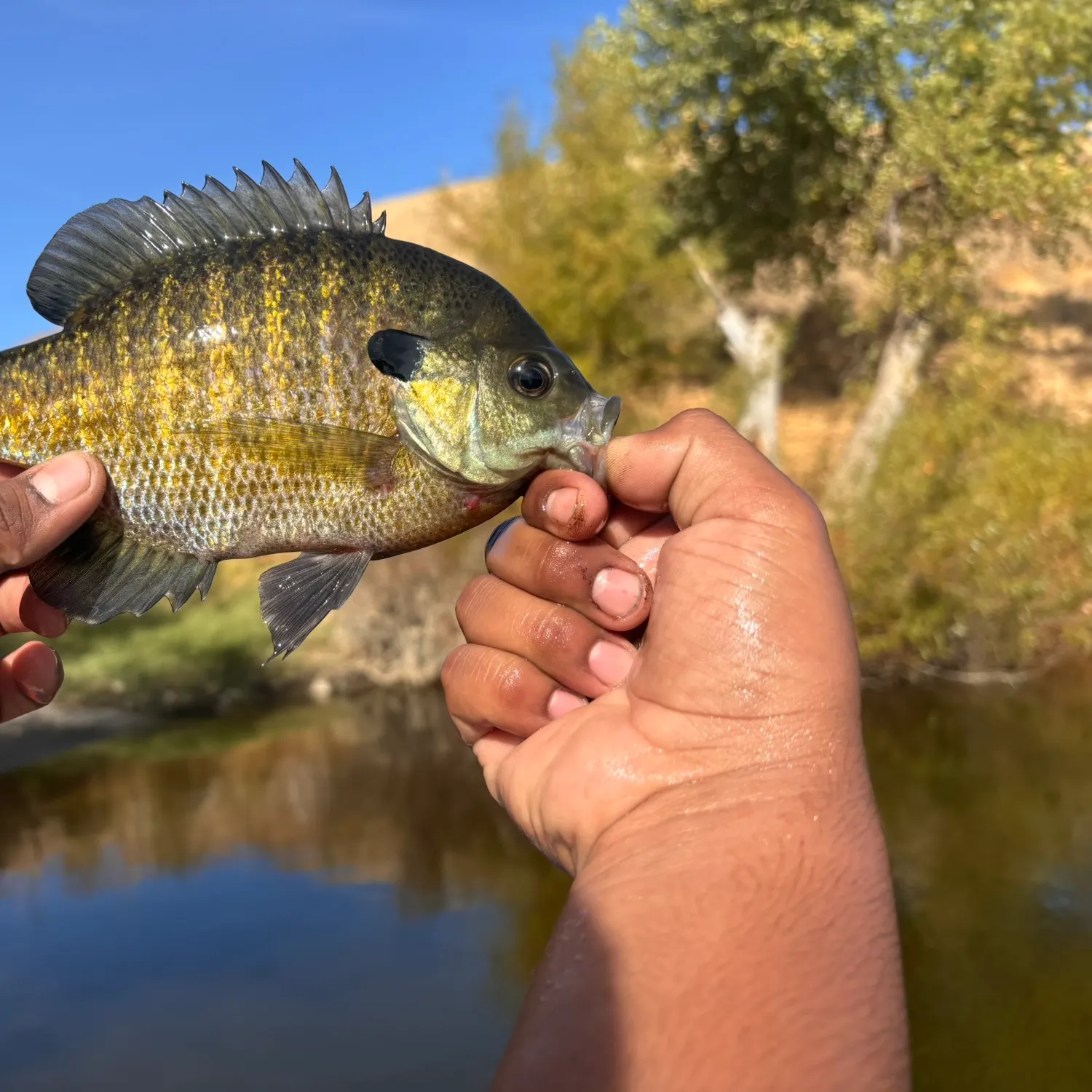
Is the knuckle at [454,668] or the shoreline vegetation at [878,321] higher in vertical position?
the shoreline vegetation at [878,321]

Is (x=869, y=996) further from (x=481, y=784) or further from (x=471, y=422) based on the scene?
(x=481, y=784)

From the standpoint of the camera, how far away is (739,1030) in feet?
5.64

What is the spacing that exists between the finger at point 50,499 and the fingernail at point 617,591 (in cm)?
126

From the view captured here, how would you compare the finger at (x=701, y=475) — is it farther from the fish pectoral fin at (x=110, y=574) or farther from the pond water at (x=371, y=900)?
the pond water at (x=371, y=900)

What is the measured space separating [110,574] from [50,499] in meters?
0.24

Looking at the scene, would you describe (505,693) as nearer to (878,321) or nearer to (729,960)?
(729,960)

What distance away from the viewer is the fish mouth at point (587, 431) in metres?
2.28

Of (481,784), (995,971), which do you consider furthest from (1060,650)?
(481,784)

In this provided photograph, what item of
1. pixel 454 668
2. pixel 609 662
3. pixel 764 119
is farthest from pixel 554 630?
pixel 764 119

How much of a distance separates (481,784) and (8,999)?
6462 millimetres

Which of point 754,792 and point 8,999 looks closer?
point 754,792

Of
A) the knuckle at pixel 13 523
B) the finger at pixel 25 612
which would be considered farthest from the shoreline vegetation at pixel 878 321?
the knuckle at pixel 13 523

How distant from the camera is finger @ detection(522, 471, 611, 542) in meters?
2.33

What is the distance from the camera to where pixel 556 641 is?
250cm
